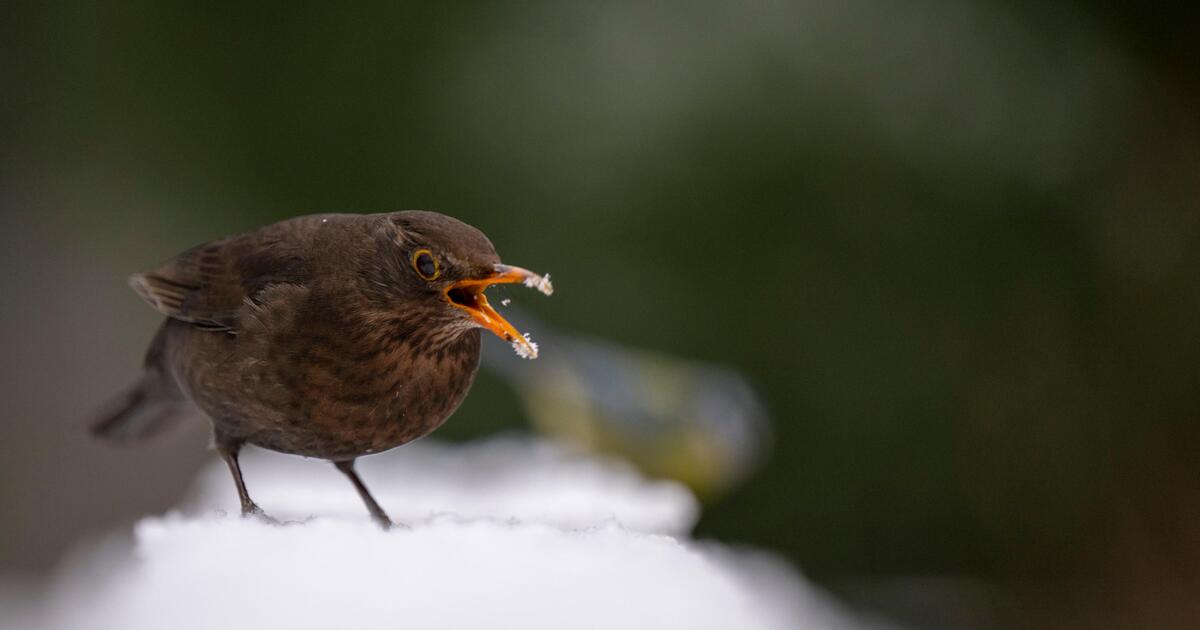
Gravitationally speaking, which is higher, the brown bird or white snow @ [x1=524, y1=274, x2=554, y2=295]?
white snow @ [x1=524, y1=274, x2=554, y2=295]

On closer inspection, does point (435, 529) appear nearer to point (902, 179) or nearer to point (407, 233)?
point (407, 233)

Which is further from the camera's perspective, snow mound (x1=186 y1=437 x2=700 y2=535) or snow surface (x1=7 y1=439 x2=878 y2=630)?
snow mound (x1=186 y1=437 x2=700 y2=535)

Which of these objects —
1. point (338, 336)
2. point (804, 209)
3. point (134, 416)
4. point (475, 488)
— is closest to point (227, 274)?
point (338, 336)

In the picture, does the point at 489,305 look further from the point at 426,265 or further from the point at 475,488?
the point at 475,488

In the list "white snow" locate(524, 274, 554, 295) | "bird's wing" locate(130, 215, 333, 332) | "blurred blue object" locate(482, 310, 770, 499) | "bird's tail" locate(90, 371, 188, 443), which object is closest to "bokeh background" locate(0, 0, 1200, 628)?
"blurred blue object" locate(482, 310, 770, 499)

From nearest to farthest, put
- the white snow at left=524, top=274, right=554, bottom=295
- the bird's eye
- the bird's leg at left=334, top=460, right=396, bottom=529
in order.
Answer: the white snow at left=524, top=274, right=554, bottom=295 → the bird's eye → the bird's leg at left=334, top=460, right=396, bottom=529

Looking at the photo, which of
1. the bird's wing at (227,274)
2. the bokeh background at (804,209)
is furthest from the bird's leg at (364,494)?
the bokeh background at (804,209)

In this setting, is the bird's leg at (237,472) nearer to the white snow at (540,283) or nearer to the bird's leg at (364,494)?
the bird's leg at (364,494)

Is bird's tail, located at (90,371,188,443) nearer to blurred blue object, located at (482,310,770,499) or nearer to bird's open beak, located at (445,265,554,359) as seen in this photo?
bird's open beak, located at (445,265,554,359)
